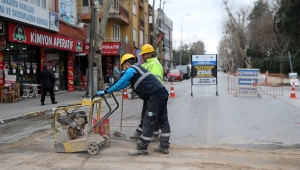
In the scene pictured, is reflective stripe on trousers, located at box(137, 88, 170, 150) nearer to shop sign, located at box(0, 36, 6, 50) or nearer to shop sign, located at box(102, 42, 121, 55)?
shop sign, located at box(0, 36, 6, 50)

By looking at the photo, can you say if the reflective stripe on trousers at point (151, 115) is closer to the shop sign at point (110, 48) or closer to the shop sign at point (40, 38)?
the shop sign at point (40, 38)

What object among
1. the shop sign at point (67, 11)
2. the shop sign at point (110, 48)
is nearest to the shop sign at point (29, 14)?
the shop sign at point (67, 11)

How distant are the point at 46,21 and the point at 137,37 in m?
22.7

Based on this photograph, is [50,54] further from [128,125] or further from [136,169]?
[136,169]

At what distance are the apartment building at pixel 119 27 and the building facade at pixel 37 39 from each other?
6.57 meters

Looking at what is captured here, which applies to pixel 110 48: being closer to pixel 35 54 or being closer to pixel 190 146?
pixel 35 54

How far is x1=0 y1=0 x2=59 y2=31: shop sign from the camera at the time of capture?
41.0 ft

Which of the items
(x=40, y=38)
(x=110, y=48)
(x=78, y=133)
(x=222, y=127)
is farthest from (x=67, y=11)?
(x=78, y=133)

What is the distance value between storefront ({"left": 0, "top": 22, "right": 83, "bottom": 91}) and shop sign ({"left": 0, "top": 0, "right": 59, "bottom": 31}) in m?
0.48

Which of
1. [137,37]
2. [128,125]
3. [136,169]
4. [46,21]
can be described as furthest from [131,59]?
[137,37]

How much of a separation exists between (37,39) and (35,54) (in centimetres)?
195

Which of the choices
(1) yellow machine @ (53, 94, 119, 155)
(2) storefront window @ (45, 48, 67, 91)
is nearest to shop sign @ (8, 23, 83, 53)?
(2) storefront window @ (45, 48, 67, 91)

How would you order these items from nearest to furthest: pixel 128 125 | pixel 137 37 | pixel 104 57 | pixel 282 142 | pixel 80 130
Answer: pixel 80 130 → pixel 282 142 → pixel 128 125 → pixel 104 57 → pixel 137 37

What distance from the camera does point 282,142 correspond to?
6480mm
